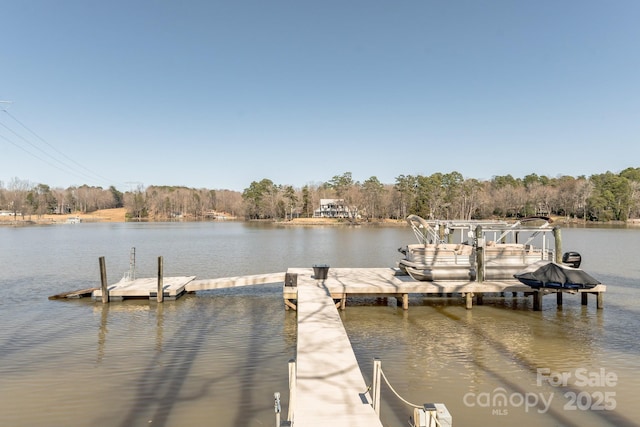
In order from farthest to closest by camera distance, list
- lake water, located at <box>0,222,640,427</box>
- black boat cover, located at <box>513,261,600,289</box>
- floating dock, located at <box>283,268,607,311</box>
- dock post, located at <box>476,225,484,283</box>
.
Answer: dock post, located at <box>476,225,484,283</box>, floating dock, located at <box>283,268,607,311</box>, black boat cover, located at <box>513,261,600,289</box>, lake water, located at <box>0,222,640,427</box>

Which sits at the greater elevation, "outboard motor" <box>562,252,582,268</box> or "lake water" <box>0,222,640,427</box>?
"outboard motor" <box>562,252,582,268</box>

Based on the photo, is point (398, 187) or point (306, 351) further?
point (398, 187)

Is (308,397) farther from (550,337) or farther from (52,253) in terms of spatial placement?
(52,253)

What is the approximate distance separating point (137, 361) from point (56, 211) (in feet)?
545

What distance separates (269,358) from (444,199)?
95.4 metres

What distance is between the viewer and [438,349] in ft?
37.5

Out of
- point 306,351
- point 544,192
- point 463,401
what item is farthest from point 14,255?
point 544,192

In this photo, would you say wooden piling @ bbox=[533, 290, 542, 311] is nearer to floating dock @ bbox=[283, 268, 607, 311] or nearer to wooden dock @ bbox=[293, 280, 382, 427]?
floating dock @ bbox=[283, 268, 607, 311]

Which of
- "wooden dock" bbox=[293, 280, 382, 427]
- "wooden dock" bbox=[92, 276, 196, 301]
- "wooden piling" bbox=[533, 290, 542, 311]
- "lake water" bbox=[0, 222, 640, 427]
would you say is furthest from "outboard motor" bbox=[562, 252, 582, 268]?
"wooden dock" bbox=[92, 276, 196, 301]

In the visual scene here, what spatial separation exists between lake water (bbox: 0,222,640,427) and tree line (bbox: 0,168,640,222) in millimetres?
66734

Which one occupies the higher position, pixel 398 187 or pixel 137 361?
pixel 398 187

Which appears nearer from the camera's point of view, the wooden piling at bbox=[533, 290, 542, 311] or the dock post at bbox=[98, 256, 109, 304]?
the wooden piling at bbox=[533, 290, 542, 311]

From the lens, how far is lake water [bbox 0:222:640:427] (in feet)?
25.8

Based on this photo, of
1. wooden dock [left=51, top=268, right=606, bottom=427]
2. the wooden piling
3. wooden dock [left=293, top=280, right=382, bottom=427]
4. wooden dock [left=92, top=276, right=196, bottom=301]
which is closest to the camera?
wooden dock [left=293, top=280, right=382, bottom=427]
